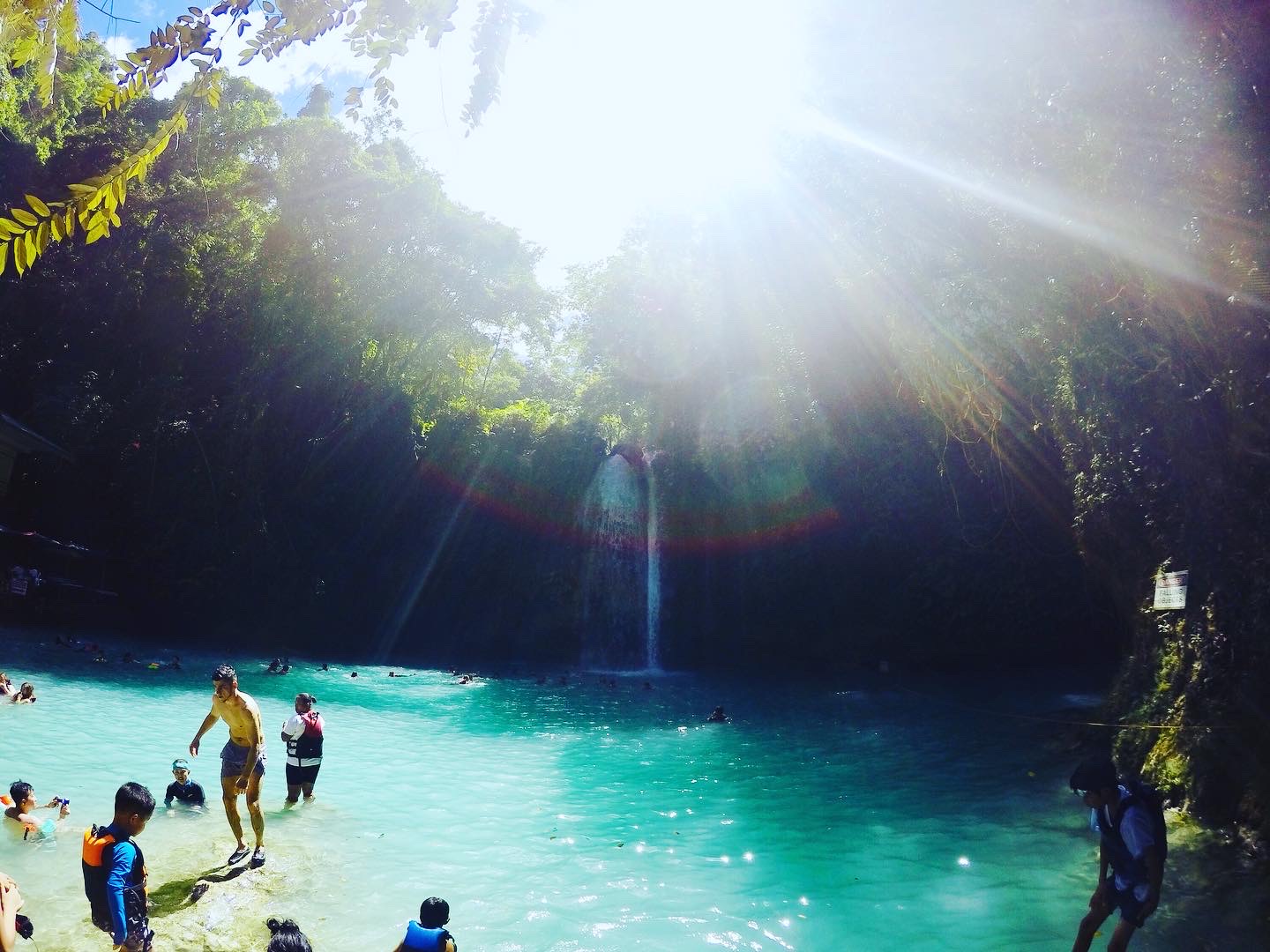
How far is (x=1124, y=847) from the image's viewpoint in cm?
479

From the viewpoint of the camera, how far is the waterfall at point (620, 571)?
23.1m

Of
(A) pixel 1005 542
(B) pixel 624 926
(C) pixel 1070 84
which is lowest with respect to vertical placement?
(B) pixel 624 926

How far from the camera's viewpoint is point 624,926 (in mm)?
5840

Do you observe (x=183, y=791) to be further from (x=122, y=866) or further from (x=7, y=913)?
(x=7, y=913)

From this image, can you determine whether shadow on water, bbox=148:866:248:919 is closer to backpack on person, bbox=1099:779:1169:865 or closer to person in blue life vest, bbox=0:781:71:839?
person in blue life vest, bbox=0:781:71:839

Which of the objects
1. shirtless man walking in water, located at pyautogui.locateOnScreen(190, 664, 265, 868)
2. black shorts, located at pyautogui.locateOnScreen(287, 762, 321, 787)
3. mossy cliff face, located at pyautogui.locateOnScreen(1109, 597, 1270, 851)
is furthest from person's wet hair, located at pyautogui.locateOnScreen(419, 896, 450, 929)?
mossy cliff face, located at pyautogui.locateOnScreen(1109, 597, 1270, 851)

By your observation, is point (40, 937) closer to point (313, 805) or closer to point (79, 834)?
point (79, 834)

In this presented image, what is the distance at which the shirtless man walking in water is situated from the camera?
632 centimetres

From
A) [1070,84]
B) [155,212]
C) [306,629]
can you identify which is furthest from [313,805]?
[155,212]

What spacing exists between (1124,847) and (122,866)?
5527 mm

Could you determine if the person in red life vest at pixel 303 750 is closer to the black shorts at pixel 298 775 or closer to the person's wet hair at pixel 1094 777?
the black shorts at pixel 298 775

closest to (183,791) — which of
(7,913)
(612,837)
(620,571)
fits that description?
(612,837)

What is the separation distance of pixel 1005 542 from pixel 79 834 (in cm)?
2073

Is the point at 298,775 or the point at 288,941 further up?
the point at 288,941
